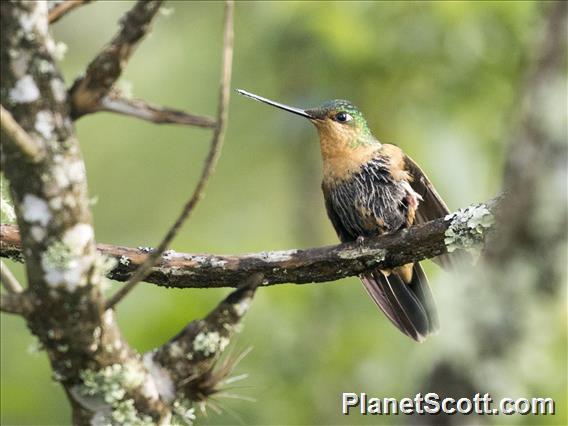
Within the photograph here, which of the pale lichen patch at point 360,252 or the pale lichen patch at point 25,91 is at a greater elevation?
the pale lichen patch at point 360,252

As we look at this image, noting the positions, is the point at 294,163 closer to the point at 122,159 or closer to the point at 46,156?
the point at 122,159

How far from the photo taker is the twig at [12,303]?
2719 millimetres

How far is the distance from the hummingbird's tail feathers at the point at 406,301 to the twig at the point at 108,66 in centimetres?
283

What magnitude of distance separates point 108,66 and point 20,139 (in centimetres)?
35

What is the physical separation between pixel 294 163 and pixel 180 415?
5671mm

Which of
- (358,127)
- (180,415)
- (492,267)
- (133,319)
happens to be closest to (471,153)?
(358,127)

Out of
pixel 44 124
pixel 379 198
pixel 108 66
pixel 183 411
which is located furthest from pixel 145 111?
pixel 379 198

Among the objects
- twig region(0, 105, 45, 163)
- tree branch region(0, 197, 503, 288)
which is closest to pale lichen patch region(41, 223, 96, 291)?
twig region(0, 105, 45, 163)

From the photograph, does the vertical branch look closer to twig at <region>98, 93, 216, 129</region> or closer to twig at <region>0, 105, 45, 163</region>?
twig at <region>0, 105, 45, 163</region>

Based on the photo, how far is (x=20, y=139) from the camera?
103 inches

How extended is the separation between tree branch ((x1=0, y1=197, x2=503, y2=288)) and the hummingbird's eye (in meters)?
1.90

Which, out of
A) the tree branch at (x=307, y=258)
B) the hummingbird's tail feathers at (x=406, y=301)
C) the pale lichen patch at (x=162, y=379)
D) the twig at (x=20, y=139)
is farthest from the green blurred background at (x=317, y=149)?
the twig at (x=20, y=139)

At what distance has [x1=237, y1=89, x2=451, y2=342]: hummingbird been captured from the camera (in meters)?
5.62

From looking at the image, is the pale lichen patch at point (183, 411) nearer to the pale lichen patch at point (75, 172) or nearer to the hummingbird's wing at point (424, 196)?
the pale lichen patch at point (75, 172)
